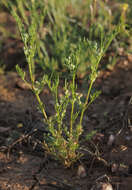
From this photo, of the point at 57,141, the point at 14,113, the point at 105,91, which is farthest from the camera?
the point at 105,91

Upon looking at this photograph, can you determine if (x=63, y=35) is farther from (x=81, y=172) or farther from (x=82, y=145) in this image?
(x=81, y=172)

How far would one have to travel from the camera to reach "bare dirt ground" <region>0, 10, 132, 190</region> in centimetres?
165

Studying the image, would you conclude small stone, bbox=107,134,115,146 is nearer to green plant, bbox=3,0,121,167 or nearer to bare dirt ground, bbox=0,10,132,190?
bare dirt ground, bbox=0,10,132,190

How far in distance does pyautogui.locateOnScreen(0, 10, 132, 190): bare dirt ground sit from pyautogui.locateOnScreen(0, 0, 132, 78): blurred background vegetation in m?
0.29

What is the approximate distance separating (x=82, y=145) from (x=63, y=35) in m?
1.32

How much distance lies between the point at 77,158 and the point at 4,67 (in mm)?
1875

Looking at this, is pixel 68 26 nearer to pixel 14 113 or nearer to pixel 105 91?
pixel 105 91

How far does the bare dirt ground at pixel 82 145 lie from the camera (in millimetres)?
1650

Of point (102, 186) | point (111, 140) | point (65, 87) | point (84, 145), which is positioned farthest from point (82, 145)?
point (65, 87)

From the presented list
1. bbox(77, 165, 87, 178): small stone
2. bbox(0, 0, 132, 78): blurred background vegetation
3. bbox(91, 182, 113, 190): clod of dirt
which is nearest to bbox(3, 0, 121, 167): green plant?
bbox(77, 165, 87, 178): small stone

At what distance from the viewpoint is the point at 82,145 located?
1988 mm

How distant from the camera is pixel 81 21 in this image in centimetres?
341

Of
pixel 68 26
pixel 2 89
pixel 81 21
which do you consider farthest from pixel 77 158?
pixel 81 21

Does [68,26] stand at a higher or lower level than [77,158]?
higher
